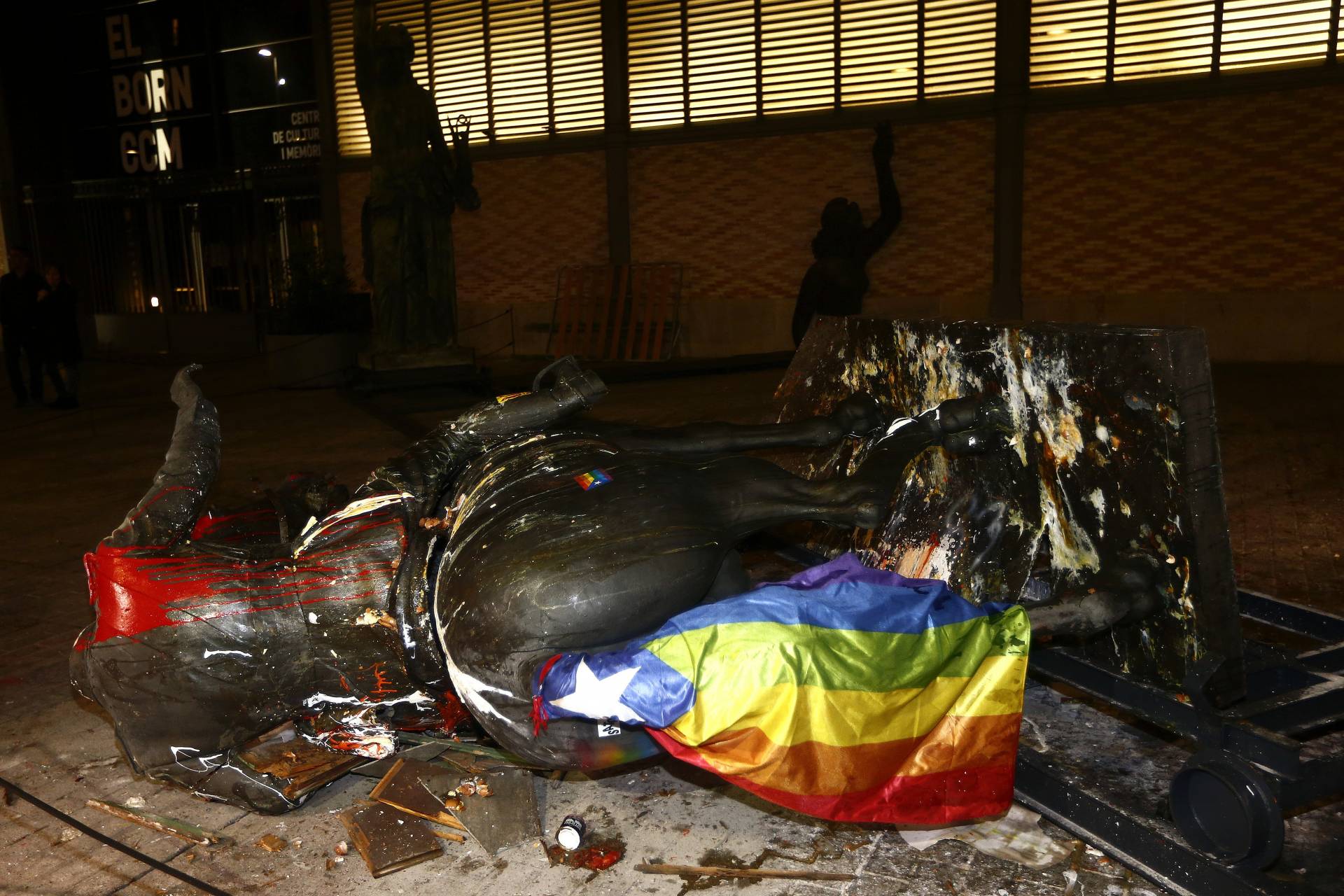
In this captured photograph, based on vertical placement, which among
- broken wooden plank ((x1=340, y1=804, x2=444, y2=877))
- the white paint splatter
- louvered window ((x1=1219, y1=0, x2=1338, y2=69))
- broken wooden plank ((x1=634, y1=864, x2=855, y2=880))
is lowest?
broken wooden plank ((x1=634, y1=864, x2=855, y2=880))

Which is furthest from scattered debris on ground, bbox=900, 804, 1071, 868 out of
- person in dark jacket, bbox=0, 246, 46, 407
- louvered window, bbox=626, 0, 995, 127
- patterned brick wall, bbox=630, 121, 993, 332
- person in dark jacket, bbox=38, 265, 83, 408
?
louvered window, bbox=626, 0, 995, 127

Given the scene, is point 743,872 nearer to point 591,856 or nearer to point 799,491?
point 591,856

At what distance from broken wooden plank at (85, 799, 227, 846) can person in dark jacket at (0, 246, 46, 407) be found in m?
9.51

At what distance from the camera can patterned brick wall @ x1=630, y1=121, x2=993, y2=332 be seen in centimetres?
1290

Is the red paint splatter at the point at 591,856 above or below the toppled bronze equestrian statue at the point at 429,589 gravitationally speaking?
below

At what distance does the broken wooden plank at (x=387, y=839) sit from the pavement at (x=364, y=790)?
31 mm

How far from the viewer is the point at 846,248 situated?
12359 millimetres

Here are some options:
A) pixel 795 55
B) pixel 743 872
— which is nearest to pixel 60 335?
pixel 795 55

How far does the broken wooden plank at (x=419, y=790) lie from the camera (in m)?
2.83

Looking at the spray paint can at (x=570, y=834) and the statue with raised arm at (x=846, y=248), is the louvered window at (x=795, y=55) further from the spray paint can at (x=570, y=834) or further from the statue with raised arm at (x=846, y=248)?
the spray paint can at (x=570, y=834)

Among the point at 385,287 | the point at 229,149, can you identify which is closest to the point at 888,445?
the point at 385,287

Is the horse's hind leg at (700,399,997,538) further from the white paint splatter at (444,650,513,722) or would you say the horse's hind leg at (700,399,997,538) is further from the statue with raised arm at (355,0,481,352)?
the statue with raised arm at (355,0,481,352)

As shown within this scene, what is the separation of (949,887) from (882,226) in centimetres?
1127

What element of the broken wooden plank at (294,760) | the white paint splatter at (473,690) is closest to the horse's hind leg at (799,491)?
the white paint splatter at (473,690)
